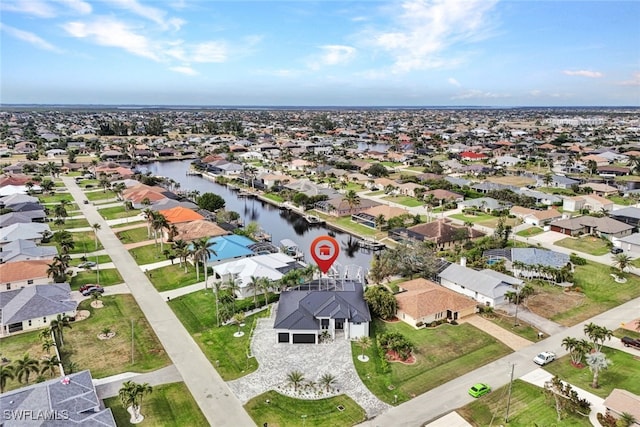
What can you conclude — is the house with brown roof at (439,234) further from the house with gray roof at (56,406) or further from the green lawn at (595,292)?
the house with gray roof at (56,406)

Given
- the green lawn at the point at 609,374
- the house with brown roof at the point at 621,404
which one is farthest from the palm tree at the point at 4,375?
the house with brown roof at the point at 621,404

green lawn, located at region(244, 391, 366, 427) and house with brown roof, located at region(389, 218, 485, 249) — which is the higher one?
house with brown roof, located at region(389, 218, 485, 249)

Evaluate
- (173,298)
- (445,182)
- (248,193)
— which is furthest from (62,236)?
(445,182)

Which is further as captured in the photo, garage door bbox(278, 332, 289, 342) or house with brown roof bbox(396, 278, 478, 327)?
house with brown roof bbox(396, 278, 478, 327)

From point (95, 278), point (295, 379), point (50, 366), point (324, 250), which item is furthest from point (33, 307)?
point (324, 250)

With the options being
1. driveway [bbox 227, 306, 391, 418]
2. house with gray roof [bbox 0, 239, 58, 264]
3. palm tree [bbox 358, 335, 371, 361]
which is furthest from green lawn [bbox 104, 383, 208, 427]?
house with gray roof [bbox 0, 239, 58, 264]

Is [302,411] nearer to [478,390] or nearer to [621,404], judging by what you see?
[478,390]

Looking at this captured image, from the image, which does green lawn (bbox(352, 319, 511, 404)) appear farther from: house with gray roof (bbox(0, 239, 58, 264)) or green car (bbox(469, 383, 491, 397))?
house with gray roof (bbox(0, 239, 58, 264))
